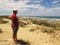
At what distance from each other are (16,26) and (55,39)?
12.9 feet

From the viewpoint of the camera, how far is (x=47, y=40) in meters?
13.3

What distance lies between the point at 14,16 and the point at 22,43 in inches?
78.7

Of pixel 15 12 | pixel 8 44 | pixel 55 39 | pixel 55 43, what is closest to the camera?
pixel 15 12

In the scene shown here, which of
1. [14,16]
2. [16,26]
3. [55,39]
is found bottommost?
[55,39]

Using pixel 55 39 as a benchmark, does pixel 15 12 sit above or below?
above

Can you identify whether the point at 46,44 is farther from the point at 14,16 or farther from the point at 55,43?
the point at 14,16

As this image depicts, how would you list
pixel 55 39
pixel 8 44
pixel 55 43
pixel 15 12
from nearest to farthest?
pixel 15 12 < pixel 8 44 < pixel 55 43 < pixel 55 39

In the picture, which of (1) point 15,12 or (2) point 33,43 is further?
(2) point 33,43

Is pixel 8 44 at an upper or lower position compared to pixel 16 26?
lower

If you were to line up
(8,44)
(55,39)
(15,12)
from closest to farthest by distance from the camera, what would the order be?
(15,12), (8,44), (55,39)

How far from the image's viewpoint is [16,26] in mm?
11242

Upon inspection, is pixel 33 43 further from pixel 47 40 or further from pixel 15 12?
pixel 15 12

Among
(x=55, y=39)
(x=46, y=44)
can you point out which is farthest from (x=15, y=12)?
(x=55, y=39)

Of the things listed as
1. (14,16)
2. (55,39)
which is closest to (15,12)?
(14,16)
